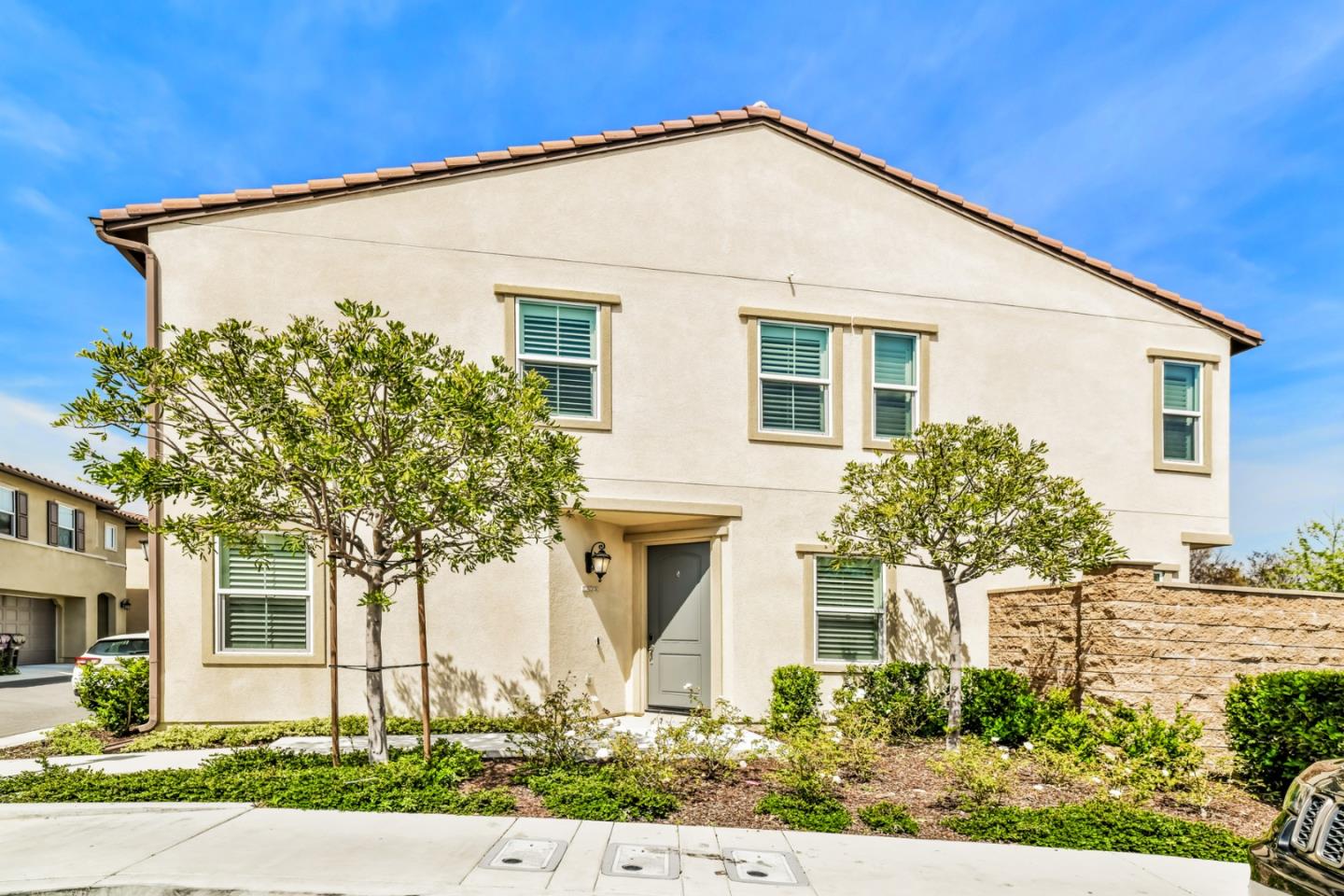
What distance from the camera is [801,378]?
12062 mm

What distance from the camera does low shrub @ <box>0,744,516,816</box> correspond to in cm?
691

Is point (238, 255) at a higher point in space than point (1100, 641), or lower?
Result: higher

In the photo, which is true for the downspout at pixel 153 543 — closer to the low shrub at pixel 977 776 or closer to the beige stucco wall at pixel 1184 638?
the low shrub at pixel 977 776

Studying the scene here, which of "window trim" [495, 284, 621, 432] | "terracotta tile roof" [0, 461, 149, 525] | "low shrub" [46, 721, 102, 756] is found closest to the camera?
"low shrub" [46, 721, 102, 756]

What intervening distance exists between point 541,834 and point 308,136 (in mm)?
9460

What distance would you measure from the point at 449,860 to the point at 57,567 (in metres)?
28.6

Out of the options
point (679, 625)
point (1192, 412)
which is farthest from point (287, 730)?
point (1192, 412)

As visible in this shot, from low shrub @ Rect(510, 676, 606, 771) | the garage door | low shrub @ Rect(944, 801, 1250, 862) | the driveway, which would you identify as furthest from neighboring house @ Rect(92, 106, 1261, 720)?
the garage door

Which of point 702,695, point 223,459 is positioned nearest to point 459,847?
point 223,459

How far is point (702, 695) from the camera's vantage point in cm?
1163

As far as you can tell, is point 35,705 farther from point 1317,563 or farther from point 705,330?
point 1317,563

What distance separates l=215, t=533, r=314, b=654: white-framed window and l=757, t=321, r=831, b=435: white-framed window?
6348 millimetres

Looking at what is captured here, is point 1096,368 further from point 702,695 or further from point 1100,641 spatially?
point 702,695

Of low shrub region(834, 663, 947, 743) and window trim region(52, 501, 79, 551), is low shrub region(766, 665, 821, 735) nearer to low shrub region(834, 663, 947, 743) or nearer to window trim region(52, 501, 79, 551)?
low shrub region(834, 663, 947, 743)
